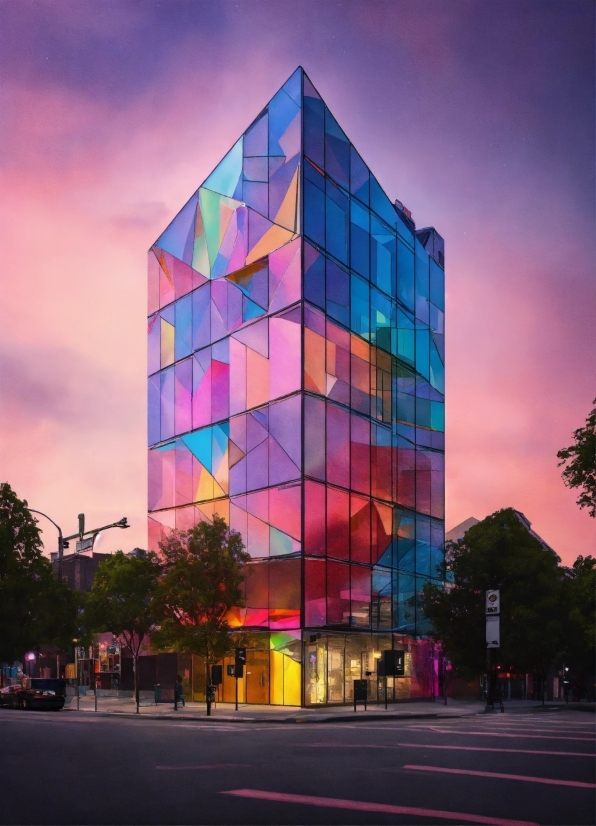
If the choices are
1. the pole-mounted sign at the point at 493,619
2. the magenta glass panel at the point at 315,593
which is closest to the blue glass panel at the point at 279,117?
the magenta glass panel at the point at 315,593

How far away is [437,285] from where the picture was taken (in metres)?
70.5

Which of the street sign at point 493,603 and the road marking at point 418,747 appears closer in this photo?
the road marking at point 418,747

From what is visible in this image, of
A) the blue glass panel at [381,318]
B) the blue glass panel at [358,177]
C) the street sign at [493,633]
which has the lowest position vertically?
the street sign at [493,633]

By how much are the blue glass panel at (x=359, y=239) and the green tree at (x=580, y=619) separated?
71.8ft

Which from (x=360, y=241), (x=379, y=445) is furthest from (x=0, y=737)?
(x=360, y=241)

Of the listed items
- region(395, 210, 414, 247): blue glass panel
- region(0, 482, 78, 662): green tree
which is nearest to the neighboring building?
region(395, 210, 414, 247): blue glass panel

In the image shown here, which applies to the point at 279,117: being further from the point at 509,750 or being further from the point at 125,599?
the point at 509,750

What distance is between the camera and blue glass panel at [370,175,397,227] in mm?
61438

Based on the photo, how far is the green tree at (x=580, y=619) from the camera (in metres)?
41.3

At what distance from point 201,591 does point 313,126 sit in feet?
88.8

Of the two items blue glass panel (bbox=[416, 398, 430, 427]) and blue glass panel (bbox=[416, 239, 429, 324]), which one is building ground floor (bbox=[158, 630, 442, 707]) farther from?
blue glass panel (bbox=[416, 239, 429, 324])

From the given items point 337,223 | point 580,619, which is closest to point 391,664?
point 580,619

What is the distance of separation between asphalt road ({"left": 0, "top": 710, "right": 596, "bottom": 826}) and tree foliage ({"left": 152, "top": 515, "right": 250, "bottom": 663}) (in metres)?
23.0

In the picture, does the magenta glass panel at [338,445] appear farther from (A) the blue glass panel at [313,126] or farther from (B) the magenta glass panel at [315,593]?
(A) the blue glass panel at [313,126]
